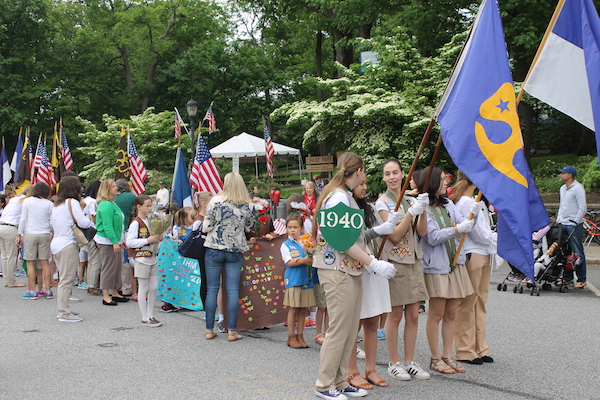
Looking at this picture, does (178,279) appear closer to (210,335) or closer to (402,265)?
(210,335)

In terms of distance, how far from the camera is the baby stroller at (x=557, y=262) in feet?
32.1

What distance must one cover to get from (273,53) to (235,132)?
6.92m

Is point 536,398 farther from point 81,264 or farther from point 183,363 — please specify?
point 81,264

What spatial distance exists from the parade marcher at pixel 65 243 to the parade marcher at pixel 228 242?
220 cm

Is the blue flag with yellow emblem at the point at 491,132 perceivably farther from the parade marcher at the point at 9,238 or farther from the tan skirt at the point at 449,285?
the parade marcher at the point at 9,238

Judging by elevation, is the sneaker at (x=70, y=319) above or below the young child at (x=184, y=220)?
below

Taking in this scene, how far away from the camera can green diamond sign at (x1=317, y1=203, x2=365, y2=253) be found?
181 inches

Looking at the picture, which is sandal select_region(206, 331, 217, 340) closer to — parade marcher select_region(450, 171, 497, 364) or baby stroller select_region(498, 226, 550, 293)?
parade marcher select_region(450, 171, 497, 364)

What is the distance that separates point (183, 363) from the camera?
6070 millimetres

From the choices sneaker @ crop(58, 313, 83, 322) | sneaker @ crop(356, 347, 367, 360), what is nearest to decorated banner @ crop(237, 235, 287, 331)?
sneaker @ crop(356, 347, 367, 360)

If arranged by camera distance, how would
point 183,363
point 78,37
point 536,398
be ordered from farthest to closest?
point 78,37 → point 183,363 → point 536,398

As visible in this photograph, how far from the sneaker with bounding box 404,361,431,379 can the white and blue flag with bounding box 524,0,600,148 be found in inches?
102

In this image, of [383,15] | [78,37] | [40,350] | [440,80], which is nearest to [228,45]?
[78,37]

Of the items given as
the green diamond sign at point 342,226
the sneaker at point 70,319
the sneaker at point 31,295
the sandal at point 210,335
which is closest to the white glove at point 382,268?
the green diamond sign at point 342,226
